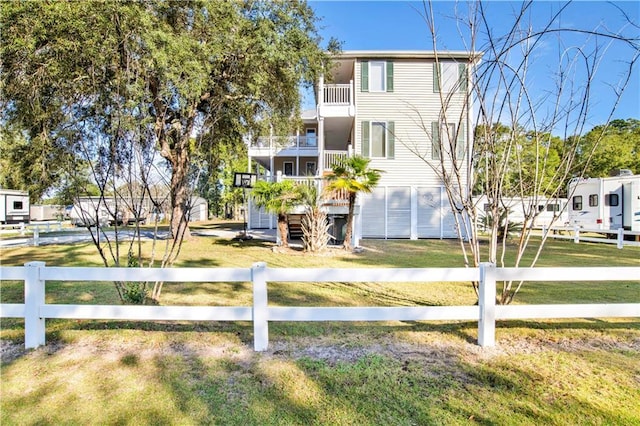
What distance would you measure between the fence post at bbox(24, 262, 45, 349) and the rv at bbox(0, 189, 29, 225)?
23.0m

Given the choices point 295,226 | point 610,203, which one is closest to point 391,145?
point 295,226

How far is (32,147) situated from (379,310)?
493 inches

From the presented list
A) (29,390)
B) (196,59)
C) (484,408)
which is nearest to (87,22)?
(196,59)

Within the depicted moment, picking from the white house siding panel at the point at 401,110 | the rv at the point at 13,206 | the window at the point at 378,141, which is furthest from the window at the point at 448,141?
the rv at the point at 13,206

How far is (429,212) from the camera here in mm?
15617

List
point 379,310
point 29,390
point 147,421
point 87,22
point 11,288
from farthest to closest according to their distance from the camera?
point 87,22
point 11,288
point 379,310
point 29,390
point 147,421

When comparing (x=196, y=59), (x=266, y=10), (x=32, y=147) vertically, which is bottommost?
(x=32, y=147)

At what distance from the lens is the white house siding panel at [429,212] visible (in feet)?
51.0

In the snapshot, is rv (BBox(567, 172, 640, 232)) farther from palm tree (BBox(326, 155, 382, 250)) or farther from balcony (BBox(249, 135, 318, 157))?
balcony (BBox(249, 135, 318, 157))

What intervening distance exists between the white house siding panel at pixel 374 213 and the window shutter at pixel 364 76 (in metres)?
4.84

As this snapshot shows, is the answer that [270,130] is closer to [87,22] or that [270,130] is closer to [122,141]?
[87,22]

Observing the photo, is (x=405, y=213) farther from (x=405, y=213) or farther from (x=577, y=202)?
(x=577, y=202)

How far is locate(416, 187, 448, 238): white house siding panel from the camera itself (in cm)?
1553

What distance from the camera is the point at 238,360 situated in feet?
10.3
